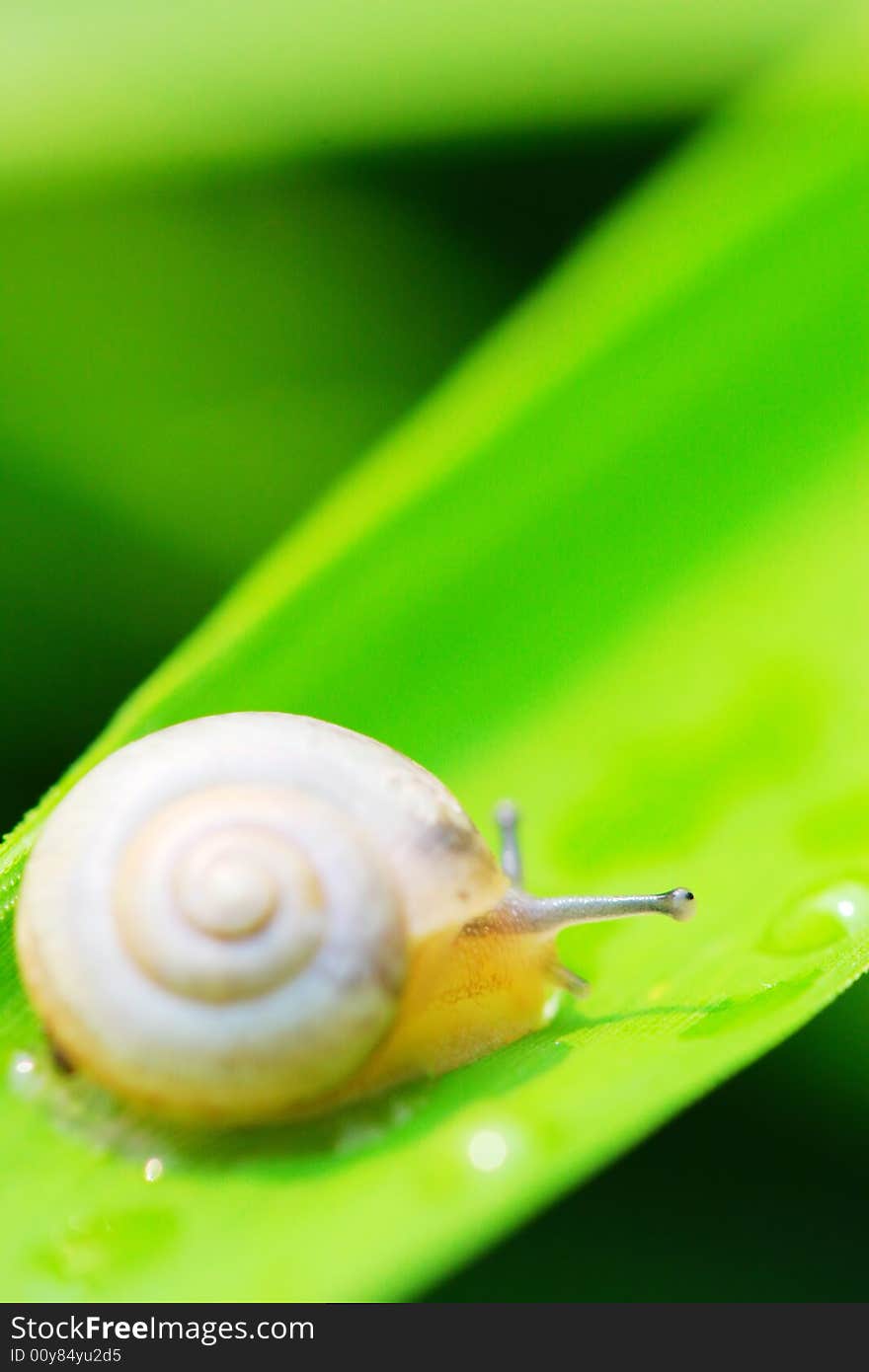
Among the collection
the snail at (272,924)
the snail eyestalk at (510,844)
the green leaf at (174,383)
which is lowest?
the snail at (272,924)

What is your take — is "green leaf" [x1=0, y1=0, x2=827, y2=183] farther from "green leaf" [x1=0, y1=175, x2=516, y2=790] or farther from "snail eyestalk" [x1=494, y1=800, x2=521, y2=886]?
"snail eyestalk" [x1=494, y1=800, x2=521, y2=886]

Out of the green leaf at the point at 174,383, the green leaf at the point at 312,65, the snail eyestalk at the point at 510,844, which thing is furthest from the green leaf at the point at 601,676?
the green leaf at the point at 174,383

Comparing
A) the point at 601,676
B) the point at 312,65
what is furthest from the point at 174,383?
the point at 601,676

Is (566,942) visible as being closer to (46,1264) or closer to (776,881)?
(776,881)

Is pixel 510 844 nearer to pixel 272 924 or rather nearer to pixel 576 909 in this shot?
pixel 576 909

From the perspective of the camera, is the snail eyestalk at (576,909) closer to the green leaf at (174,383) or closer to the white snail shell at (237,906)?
the white snail shell at (237,906)

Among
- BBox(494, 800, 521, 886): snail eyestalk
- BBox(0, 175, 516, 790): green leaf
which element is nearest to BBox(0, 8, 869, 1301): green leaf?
BBox(494, 800, 521, 886): snail eyestalk
